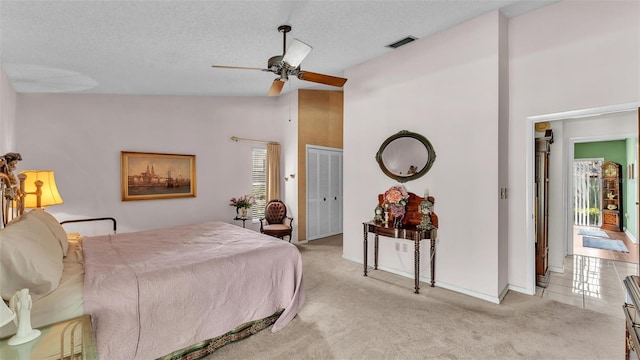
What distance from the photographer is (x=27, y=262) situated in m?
1.64

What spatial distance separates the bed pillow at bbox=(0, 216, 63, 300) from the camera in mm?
1543

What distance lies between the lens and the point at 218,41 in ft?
9.86

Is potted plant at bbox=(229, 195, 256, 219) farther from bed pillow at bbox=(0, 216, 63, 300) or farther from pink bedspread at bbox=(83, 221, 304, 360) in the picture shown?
bed pillow at bbox=(0, 216, 63, 300)

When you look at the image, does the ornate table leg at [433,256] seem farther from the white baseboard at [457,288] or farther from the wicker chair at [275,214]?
the wicker chair at [275,214]

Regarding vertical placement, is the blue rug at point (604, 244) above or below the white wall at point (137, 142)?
below

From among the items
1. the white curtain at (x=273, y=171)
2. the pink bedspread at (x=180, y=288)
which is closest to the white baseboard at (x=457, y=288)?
the pink bedspread at (x=180, y=288)

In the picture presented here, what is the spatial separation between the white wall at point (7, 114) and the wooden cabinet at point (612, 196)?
11.5m

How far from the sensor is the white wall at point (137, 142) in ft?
13.0

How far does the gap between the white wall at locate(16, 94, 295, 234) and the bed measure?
58.7 inches

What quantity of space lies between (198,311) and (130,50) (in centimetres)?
259

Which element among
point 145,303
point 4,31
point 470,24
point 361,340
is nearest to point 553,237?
point 470,24

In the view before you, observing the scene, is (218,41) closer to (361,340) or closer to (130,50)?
(130,50)

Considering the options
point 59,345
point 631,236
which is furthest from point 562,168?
point 59,345

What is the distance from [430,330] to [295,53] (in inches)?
106
